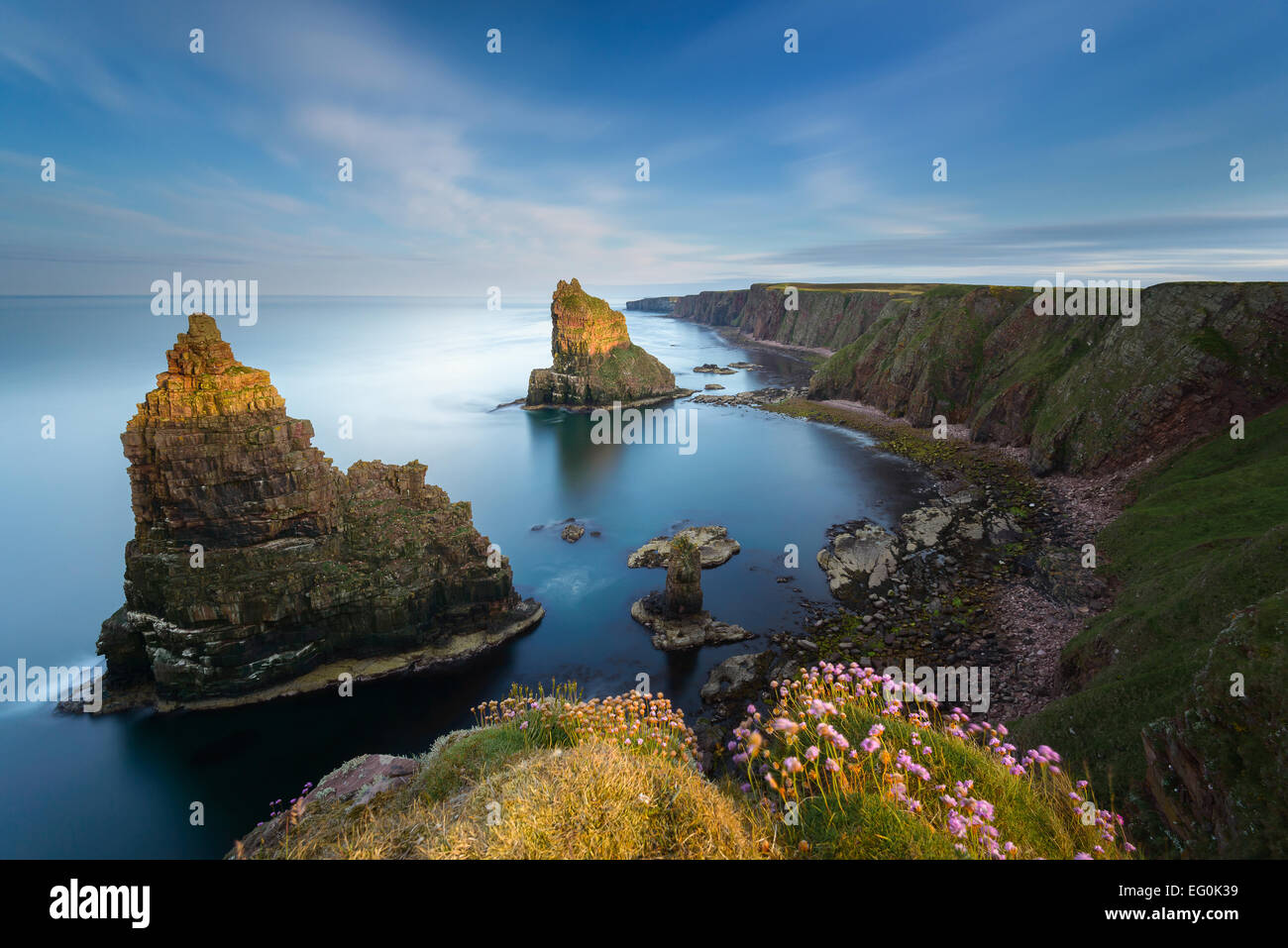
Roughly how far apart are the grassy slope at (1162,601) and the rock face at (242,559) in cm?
3236

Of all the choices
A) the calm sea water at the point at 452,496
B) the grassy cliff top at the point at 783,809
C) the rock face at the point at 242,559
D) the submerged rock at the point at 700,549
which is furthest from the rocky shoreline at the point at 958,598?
the rock face at the point at 242,559

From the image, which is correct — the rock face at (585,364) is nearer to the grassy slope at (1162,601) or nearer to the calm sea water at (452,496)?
the calm sea water at (452,496)

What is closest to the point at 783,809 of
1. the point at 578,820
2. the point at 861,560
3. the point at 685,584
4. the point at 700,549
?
the point at 578,820

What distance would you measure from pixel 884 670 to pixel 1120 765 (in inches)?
556

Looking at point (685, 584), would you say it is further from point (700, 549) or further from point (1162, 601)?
point (1162, 601)

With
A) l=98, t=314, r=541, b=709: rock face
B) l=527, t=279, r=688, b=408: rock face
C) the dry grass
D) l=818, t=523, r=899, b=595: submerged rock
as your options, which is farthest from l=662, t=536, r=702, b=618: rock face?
l=527, t=279, r=688, b=408: rock face

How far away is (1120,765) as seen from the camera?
47.6 feet

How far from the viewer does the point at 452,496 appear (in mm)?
65312

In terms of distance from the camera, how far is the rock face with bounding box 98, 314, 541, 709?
29.7 meters

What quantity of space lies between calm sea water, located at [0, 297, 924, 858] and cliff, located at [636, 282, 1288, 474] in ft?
45.4
